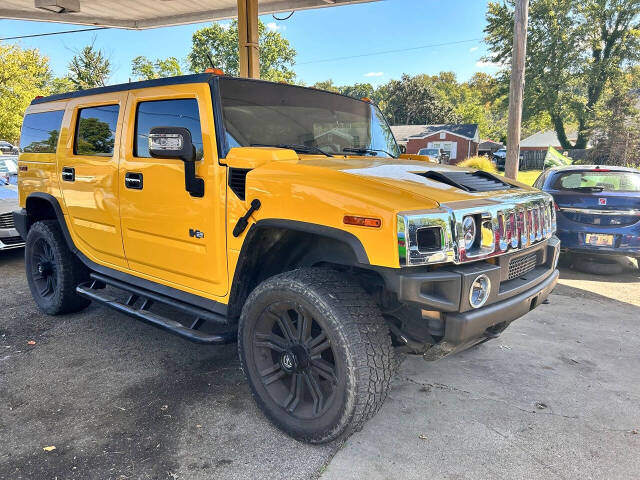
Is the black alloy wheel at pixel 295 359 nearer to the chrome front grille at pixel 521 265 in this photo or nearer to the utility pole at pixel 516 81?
the chrome front grille at pixel 521 265

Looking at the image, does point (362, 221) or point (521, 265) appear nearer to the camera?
point (362, 221)

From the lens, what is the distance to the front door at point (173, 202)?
115 inches

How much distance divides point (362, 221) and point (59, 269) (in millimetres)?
3369

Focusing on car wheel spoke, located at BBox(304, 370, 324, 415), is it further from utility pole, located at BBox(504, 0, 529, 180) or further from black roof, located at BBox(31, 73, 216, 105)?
utility pole, located at BBox(504, 0, 529, 180)

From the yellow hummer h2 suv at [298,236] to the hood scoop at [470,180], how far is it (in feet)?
0.05

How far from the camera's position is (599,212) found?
20.3ft

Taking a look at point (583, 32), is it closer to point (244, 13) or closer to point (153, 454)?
point (244, 13)

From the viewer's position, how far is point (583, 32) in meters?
38.0

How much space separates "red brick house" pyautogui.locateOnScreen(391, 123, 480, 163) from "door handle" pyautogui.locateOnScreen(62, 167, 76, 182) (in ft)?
156

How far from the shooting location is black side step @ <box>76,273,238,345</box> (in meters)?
2.96

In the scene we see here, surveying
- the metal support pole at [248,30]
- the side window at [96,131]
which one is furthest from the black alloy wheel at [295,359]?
the metal support pole at [248,30]

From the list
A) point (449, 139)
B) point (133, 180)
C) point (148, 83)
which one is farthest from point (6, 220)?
point (449, 139)

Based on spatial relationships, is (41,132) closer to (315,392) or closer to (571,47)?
(315,392)

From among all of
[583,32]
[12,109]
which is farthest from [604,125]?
[12,109]
